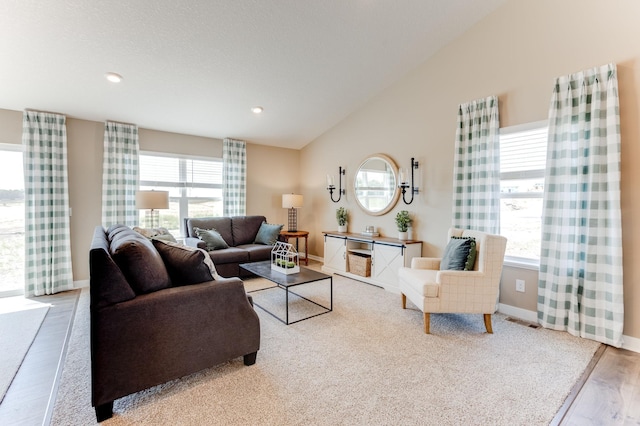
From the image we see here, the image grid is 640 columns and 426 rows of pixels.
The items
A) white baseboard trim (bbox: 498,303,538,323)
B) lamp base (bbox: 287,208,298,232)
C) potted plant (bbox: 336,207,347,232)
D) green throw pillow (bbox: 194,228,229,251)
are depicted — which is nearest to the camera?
white baseboard trim (bbox: 498,303,538,323)

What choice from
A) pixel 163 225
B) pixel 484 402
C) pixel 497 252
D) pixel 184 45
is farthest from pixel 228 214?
pixel 484 402

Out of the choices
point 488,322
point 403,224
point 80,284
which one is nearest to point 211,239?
point 80,284

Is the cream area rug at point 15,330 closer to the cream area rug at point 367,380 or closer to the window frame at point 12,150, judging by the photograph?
the window frame at point 12,150

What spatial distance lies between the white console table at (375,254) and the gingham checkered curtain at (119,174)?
10.2 feet

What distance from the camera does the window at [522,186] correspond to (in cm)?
311

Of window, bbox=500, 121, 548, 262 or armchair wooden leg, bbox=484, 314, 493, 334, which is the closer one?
armchair wooden leg, bbox=484, 314, 493, 334

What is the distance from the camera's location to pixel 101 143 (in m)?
4.28

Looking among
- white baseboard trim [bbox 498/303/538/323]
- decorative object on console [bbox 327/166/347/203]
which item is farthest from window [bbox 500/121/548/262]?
decorative object on console [bbox 327/166/347/203]

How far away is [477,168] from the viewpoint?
3383mm

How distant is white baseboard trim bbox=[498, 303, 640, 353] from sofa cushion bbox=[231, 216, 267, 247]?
383 centimetres

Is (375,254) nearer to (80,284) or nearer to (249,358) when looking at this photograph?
(249,358)

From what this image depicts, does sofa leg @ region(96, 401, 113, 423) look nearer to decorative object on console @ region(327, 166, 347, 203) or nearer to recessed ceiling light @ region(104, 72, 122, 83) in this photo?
recessed ceiling light @ region(104, 72, 122, 83)

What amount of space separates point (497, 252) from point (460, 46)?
255 centimetres

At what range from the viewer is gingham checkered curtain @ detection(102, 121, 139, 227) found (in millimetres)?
4242
